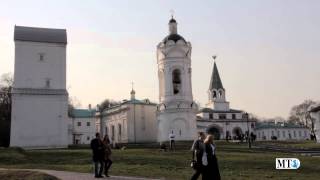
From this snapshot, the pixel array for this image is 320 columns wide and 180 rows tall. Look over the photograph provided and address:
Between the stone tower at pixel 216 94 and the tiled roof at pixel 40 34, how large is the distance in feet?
166

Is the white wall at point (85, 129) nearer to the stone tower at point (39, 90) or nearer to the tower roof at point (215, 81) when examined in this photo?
the tower roof at point (215, 81)

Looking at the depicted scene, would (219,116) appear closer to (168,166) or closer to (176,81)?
(176,81)

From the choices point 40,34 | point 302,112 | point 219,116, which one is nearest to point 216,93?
point 219,116

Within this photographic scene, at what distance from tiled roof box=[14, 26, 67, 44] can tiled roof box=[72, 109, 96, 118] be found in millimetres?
45888

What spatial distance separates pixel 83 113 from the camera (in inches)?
3858

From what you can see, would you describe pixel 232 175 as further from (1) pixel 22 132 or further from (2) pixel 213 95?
(2) pixel 213 95

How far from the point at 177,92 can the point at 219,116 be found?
130 ft

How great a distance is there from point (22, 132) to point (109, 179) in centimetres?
3265

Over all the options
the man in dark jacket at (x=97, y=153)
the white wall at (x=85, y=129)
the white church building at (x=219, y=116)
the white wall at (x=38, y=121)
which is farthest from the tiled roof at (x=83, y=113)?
the man in dark jacket at (x=97, y=153)

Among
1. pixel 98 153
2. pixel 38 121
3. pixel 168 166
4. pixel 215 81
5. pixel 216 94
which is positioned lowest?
pixel 168 166

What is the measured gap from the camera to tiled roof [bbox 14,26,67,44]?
5006 centimetres

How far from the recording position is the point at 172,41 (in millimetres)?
63969

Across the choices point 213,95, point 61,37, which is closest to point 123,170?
point 61,37

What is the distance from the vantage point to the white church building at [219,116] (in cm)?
9844
